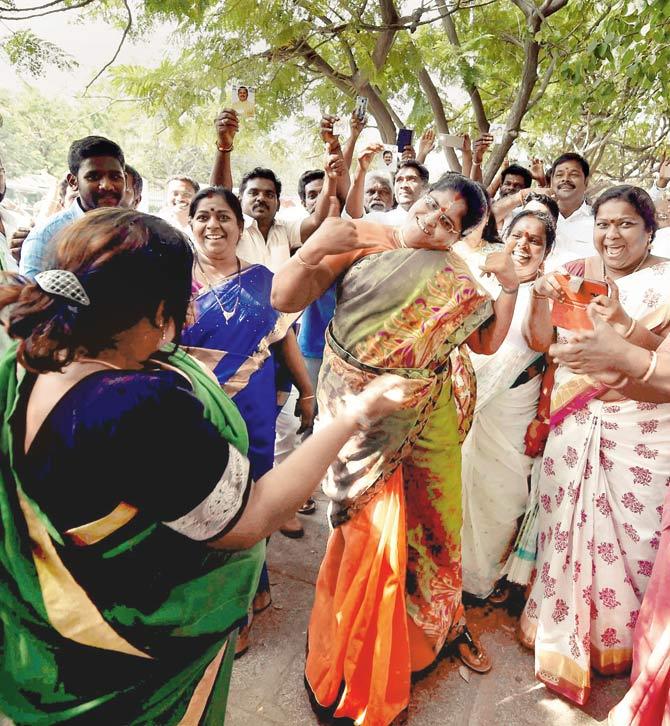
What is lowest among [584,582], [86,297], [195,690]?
[584,582]

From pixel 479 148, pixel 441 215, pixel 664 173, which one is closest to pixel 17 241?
pixel 441 215

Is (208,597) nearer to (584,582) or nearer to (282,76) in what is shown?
(584,582)

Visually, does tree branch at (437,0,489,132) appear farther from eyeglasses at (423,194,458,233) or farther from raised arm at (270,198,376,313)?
raised arm at (270,198,376,313)

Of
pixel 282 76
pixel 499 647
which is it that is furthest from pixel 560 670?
pixel 282 76

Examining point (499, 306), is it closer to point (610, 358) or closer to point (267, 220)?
point (610, 358)

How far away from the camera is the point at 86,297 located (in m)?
0.83

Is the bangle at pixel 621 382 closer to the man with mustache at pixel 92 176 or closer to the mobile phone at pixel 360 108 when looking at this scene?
the mobile phone at pixel 360 108

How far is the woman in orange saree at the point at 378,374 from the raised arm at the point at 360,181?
754mm

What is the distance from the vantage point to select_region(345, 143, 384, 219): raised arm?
2475 millimetres

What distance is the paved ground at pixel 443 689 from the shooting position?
1917 millimetres

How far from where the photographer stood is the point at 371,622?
179 centimetres

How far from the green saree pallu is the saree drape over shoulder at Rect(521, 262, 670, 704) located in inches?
63.3

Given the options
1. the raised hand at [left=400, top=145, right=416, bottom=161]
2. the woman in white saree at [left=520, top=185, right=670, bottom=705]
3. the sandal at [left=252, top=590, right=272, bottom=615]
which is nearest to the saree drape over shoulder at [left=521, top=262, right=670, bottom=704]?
the woman in white saree at [left=520, top=185, right=670, bottom=705]

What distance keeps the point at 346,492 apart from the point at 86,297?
1.24 m
